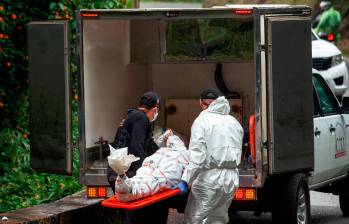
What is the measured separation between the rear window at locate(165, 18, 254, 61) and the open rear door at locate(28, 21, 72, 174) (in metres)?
2.78

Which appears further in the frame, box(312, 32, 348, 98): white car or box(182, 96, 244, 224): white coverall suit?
box(312, 32, 348, 98): white car

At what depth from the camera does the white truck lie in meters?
10.3

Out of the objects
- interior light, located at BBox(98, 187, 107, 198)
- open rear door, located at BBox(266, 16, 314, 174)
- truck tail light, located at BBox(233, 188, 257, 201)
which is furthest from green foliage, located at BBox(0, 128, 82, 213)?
open rear door, located at BBox(266, 16, 314, 174)

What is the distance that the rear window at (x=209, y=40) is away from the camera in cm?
1284

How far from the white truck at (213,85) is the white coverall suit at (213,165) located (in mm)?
268

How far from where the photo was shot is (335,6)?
111ft

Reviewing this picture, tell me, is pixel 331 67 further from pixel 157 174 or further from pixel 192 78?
pixel 157 174

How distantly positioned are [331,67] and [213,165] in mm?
10995

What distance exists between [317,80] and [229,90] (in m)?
1.05

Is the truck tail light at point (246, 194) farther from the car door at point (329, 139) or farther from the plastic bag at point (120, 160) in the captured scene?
the car door at point (329, 139)

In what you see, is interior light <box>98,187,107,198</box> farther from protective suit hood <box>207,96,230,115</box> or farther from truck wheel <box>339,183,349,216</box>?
truck wheel <box>339,183,349,216</box>

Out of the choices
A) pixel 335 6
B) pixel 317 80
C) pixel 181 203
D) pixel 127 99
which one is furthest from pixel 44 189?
pixel 335 6

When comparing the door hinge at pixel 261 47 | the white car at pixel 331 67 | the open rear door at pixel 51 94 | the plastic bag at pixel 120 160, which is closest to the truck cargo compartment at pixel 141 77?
the open rear door at pixel 51 94

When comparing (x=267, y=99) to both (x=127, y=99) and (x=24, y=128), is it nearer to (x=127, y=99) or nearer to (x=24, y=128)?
(x=127, y=99)
